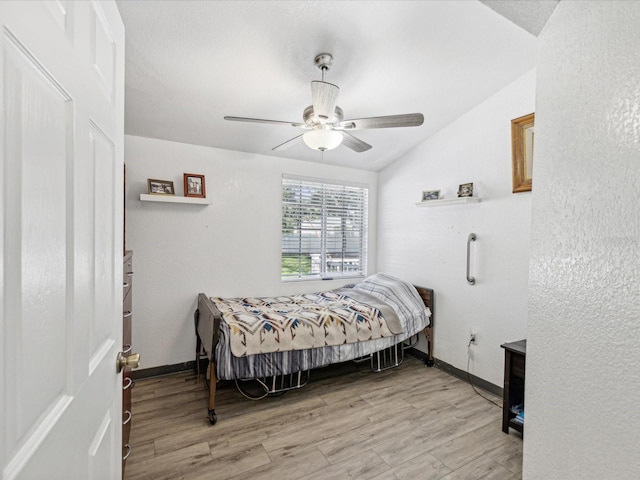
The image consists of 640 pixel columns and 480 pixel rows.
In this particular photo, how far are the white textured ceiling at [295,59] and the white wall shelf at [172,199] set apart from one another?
1.96 feet

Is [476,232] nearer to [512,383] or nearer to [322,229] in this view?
[512,383]

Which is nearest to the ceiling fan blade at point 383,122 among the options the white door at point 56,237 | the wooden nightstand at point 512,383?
the white door at point 56,237

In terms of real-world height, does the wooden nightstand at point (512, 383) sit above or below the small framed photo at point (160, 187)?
below

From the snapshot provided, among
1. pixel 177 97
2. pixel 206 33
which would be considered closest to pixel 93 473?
pixel 206 33

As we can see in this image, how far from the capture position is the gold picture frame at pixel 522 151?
254 cm

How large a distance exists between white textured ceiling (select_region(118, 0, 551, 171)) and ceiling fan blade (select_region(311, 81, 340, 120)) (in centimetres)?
34

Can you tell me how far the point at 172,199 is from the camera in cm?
297

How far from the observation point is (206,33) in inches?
73.4

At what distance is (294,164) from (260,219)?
2.62 feet

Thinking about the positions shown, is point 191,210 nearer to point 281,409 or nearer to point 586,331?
point 281,409

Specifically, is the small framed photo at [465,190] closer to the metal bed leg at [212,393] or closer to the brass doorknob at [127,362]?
the metal bed leg at [212,393]

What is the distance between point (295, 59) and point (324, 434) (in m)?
2.59

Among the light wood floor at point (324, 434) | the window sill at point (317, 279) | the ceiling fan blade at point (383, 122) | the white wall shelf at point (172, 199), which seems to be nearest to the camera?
the light wood floor at point (324, 434)

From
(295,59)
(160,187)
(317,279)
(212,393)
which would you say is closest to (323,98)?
(295,59)
